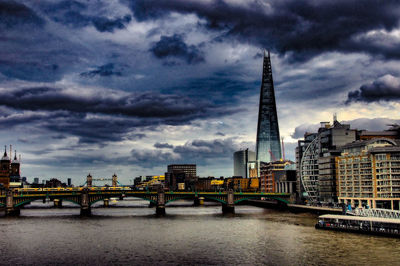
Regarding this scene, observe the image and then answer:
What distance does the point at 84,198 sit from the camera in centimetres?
18725

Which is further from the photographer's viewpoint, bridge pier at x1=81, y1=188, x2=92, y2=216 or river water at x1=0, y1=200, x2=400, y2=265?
bridge pier at x1=81, y1=188, x2=92, y2=216

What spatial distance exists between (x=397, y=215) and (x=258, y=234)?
139 feet

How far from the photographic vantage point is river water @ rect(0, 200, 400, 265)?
79.9m

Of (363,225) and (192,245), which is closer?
(192,245)

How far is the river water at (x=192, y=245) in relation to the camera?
79938 millimetres

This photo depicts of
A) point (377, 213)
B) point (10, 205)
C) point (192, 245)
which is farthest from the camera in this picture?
point (10, 205)

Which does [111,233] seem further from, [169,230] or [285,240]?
[285,240]

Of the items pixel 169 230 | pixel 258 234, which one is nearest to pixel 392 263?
pixel 258 234

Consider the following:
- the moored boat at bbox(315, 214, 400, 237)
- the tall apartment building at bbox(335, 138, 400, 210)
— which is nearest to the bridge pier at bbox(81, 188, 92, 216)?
the moored boat at bbox(315, 214, 400, 237)

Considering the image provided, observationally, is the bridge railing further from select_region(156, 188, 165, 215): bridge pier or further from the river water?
select_region(156, 188, 165, 215): bridge pier

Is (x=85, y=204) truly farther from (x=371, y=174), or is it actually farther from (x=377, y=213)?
(x=377, y=213)

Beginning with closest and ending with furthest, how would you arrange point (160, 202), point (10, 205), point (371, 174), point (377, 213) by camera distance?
1. point (377, 213)
2. point (371, 174)
3. point (10, 205)
4. point (160, 202)

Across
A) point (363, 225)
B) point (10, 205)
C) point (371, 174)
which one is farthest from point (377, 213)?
point (10, 205)

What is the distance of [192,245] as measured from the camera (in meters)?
97.1
